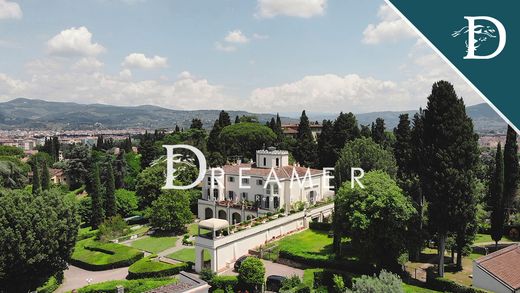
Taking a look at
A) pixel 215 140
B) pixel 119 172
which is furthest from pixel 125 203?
pixel 215 140

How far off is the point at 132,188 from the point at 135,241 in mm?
28341

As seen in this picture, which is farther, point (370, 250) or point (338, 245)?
point (338, 245)

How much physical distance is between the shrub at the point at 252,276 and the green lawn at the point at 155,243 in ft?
43.4

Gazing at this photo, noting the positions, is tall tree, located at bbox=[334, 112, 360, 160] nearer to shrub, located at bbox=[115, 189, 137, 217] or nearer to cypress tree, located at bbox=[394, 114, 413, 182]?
cypress tree, located at bbox=[394, 114, 413, 182]

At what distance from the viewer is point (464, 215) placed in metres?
26.6

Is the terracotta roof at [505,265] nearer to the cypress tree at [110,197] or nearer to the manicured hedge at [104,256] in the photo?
the manicured hedge at [104,256]

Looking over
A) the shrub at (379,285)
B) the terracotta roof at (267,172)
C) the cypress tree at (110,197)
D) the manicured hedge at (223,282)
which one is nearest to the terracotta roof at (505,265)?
Answer: the shrub at (379,285)

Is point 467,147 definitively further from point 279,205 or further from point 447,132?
point 279,205

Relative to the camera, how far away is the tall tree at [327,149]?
59500 millimetres

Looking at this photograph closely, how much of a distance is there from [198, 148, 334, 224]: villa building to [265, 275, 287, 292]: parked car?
15.0m

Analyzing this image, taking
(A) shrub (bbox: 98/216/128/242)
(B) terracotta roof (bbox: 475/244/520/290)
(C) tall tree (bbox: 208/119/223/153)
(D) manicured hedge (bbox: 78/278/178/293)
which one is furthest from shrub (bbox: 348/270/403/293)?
(C) tall tree (bbox: 208/119/223/153)

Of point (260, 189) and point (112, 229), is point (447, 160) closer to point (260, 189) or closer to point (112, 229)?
point (260, 189)

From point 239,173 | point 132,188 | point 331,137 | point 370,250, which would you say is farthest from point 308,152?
point 370,250

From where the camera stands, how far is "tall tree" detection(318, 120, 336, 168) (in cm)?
5950
